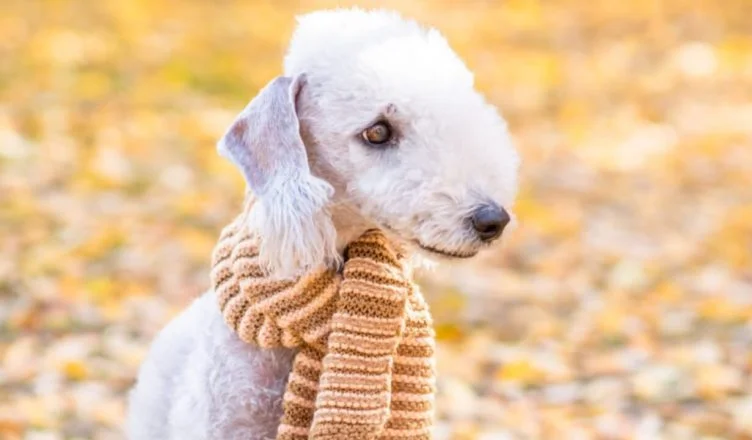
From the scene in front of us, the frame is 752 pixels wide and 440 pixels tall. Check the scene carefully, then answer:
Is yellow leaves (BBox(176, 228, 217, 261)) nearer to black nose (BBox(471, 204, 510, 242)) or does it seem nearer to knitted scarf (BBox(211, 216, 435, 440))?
knitted scarf (BBox(211, 216, 435, 440))

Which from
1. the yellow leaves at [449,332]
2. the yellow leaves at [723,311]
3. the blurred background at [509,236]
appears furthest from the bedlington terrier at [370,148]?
the yellow leaves at [723,311]

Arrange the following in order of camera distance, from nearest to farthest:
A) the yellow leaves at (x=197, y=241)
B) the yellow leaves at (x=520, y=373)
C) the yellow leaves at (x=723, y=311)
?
the yellow leaves at (x=520, y=373)
the yellow leaves at (x=723, y=311)
the yellow leaves at (x=197, y=241)

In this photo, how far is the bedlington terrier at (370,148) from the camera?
7.85ft

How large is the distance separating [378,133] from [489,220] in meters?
0.29

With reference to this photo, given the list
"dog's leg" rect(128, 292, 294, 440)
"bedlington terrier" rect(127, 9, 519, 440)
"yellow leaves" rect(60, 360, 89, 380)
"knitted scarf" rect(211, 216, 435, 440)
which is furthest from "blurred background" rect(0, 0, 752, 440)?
"bedlington terrier" rect(127, 9, 519, 440)

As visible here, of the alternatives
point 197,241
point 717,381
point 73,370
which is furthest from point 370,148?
point 197,241

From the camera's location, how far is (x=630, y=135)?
27.1 feet

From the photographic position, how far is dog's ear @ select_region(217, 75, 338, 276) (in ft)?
7.93

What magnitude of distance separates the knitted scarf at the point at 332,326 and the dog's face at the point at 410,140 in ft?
0.57

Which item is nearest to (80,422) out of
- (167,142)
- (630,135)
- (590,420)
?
(590,420)

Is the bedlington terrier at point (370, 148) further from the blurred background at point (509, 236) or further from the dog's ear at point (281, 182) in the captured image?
the blurred background at point (509, 236)

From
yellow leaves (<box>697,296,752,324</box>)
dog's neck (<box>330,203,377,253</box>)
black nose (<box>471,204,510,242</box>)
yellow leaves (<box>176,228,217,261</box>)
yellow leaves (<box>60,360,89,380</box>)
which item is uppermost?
yellow leaves (<box>176,228,217,261</box>)

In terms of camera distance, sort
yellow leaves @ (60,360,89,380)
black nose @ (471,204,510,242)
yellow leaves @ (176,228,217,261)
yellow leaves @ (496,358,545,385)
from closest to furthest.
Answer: black nose @ (471,204,510,242) < yellow leaves @ (60,360,89,380) < yellow leaves @ (496,358,545,385) < yellow leaves @ (176,228,217,261)

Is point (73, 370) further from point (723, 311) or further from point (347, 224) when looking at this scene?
point (723, 311)
